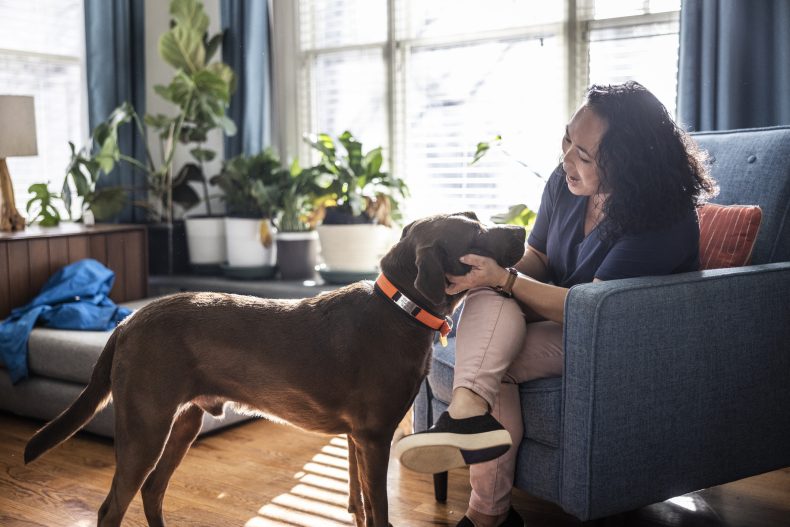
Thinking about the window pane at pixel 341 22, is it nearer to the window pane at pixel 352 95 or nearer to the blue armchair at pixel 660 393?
the window pane at pixel 352 95

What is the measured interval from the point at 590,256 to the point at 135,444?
3.76ft

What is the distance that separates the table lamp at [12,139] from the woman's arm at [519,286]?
2.48 meters

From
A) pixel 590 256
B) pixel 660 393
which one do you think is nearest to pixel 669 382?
pixel 660 393

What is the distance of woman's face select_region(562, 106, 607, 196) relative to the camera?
6.42 feet

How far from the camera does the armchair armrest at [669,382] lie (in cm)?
173

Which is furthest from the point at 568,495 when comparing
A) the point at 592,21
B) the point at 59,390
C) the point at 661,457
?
the point at 592,21

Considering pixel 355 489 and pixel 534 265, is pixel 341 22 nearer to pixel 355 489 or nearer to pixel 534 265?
pixel 534 265

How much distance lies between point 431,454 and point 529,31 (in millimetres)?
2326

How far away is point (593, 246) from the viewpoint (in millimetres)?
2018

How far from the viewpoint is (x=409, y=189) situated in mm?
3971

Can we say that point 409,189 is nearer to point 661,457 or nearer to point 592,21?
point 592,21

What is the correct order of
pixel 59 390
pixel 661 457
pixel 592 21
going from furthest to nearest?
pixel 592 21 → pixel 59 390 → pixel 661 457

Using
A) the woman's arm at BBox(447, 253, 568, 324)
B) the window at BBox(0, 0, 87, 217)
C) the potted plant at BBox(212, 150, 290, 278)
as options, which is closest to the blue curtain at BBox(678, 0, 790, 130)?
the woman's arm at BBox(447, 253, 568, 324)

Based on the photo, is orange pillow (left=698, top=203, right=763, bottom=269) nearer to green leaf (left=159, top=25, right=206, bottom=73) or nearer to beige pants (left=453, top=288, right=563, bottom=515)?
beige pants (left=453, top=288, right=563, bottom=515)
